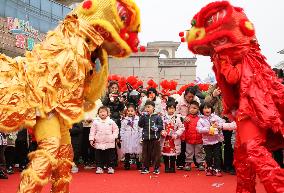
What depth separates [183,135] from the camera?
6.40 m

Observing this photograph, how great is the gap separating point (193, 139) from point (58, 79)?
4.08 metres

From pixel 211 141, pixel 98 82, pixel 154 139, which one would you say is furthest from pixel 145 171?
pixel 98 82

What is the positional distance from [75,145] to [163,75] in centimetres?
886

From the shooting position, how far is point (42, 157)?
2.38 meters

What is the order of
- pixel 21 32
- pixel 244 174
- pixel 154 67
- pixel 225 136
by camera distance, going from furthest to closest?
pixel 154 67 → pixel 21 32 → pixel 225 136 → pixel 244 174

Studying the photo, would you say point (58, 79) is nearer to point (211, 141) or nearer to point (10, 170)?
point (211, 141)

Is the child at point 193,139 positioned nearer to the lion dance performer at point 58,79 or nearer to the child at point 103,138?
the child at point 103,138

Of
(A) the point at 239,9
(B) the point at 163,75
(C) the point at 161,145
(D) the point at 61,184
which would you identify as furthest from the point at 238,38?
(B) the point at 163,75

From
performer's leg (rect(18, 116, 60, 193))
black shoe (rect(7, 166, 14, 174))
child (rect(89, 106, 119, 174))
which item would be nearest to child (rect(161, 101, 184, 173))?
child (rect(89, 106, 119, 174))

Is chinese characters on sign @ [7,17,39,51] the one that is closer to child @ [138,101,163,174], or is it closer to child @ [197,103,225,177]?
child @ [138,101,163,174]

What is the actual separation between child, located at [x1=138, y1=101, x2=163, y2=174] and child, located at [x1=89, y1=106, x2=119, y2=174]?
46cm

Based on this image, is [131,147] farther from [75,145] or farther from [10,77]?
[10,77]

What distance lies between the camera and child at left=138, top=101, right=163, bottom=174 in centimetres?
618

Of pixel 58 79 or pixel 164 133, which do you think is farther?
pixel 164 133
